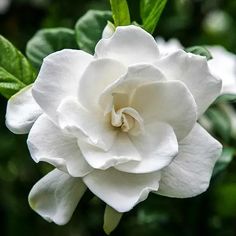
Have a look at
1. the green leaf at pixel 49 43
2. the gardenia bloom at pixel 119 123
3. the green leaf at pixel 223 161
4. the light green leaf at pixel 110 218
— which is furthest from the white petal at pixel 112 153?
the green leaf at pixel 223 161

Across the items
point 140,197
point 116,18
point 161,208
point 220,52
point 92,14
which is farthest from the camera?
point 220,52

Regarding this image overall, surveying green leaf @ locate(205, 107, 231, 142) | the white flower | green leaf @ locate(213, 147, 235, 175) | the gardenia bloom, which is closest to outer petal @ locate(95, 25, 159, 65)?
the gardenia bloom

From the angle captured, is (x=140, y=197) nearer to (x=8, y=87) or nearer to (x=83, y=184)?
(x=83, y=184)

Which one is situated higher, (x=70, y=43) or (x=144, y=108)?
(x=144, y=108)

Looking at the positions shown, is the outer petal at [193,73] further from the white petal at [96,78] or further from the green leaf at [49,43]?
the green leaf at [49,43]

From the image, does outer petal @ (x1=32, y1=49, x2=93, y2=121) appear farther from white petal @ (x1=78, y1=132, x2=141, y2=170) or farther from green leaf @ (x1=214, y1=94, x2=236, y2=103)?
green leaf @ (x1=214, y1=94, x2=236, y2=103)

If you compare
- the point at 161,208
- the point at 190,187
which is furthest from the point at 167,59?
the point at 161,208

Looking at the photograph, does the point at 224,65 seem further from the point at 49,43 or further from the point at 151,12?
the point at 151,12
